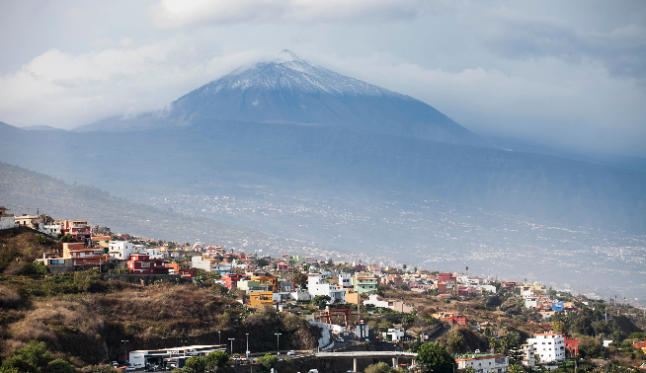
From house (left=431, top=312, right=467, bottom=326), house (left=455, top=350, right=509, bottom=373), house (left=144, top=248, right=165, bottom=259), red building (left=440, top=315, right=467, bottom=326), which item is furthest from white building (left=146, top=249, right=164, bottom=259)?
house (left=455, top=350, right=509, bottom=373)

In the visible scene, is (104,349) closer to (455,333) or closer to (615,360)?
(455,333)

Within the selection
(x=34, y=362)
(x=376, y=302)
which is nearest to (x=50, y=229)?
(x=34, y=362)

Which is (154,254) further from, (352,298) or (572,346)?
(572,346)

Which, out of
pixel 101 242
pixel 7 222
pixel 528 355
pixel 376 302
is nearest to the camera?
pixel 7 222

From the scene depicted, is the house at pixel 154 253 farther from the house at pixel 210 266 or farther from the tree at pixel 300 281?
A: the tree at pixel 300 281

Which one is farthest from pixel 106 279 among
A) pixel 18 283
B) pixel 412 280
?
pixel 412 280

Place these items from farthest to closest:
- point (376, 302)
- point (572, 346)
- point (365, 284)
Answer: point (365, 284) < point (376, 302) < point (572, 346)

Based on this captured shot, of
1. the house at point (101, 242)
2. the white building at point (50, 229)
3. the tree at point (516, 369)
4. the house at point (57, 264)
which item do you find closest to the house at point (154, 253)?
the house at point (101, 242)

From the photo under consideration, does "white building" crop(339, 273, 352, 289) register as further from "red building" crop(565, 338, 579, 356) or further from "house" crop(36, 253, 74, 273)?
"house" crop(36, 253, 74, 273)
